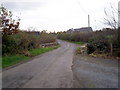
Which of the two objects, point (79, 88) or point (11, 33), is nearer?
point (79, 88)

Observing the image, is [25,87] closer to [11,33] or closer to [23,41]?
[11,33]

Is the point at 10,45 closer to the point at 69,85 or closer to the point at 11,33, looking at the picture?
the point at 11,33

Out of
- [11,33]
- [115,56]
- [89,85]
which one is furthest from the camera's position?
[11,33]

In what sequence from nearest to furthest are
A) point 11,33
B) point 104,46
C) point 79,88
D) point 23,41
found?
point 79,88
point 11,33
point 104,46
point 23,41

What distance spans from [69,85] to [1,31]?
543 inches

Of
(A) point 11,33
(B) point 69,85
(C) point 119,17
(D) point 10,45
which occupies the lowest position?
(B) point 69,85

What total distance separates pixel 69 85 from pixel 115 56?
40.3ft

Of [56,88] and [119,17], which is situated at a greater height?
[119,17]

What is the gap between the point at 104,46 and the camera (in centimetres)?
2200

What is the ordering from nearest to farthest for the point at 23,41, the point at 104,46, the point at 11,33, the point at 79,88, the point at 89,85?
1. the point at 79,88
2. the point at 89,85
3. the point at 11,33
4. the point at 104,46
5. the point at 23,41

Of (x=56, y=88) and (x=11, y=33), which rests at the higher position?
(x=11, y=33)

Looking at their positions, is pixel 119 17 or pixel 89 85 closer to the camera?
pixel 89 85

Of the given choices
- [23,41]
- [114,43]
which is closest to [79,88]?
[114,43]

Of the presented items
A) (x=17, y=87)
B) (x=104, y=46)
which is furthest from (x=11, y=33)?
(x=17, y=87)
